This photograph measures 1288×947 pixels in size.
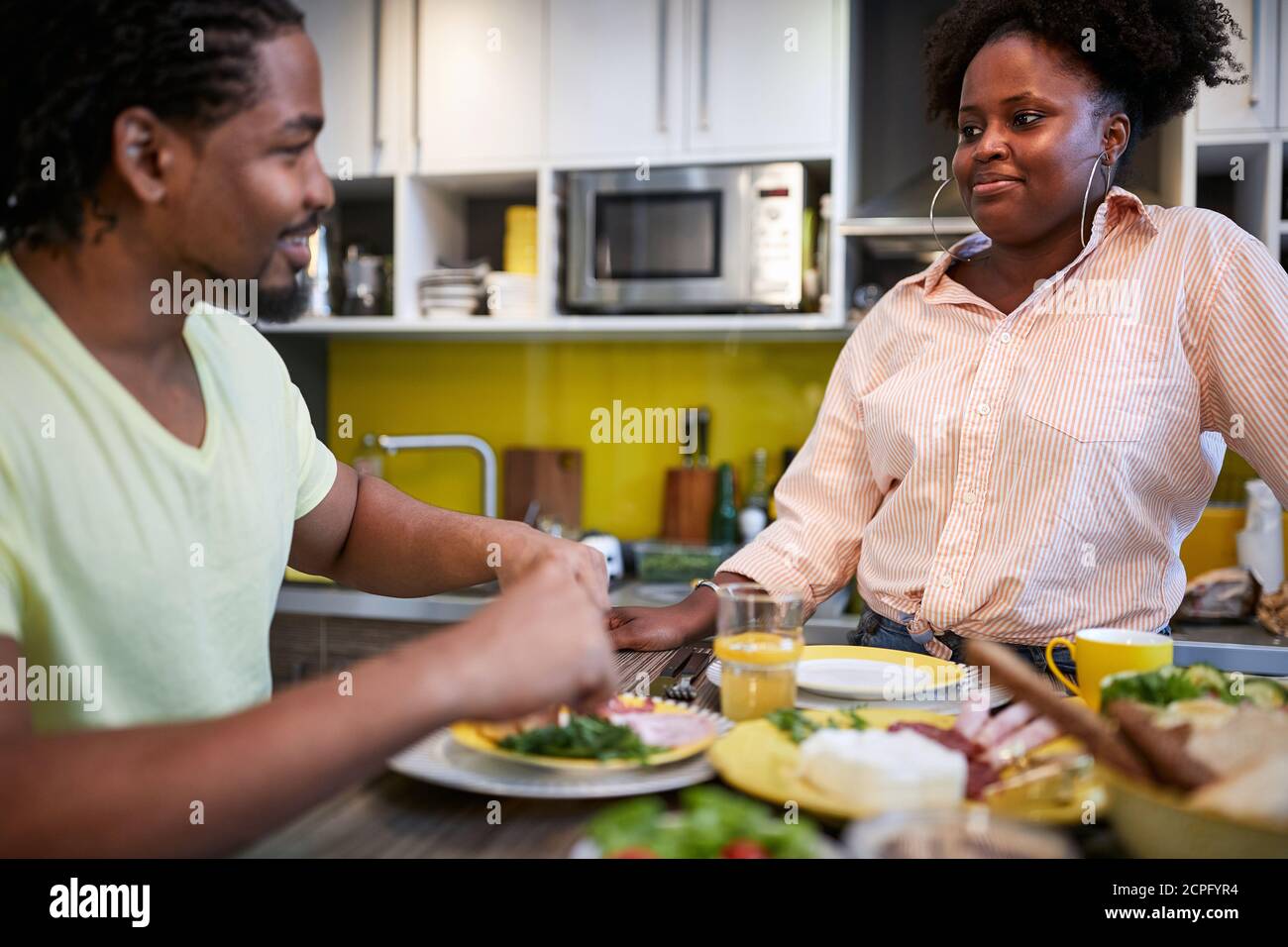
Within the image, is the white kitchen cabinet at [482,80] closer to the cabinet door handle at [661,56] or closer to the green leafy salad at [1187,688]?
the cabinet door handle at [661,56]

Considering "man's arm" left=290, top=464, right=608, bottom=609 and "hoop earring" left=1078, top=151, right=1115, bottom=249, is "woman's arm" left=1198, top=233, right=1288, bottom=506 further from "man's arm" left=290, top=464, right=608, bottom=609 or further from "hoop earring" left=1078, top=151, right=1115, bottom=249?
"man's arm" left=290, top=464, right=608, bottom=609

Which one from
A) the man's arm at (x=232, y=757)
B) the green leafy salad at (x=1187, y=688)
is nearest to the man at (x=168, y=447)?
the man's arm at (x=232, y=757)

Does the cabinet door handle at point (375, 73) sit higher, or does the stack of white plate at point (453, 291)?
the cabinet door handle at point (375, 73)

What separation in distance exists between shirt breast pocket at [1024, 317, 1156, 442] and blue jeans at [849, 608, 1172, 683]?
258 millimetres

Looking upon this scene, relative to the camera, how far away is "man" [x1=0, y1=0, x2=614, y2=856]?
613 millimetres

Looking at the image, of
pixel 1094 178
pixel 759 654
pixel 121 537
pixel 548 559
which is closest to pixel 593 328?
pixel 1094 178

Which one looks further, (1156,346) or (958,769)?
(1156,346)

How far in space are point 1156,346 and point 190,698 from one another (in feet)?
3.63

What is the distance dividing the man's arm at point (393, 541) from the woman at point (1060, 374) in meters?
0.23

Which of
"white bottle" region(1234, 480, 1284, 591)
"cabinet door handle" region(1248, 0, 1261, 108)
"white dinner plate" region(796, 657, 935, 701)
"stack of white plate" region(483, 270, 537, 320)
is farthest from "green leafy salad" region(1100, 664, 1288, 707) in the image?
"stack of white plate" region(483, 270, 537, 320)

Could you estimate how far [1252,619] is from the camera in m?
2.27

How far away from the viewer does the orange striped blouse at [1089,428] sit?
1.26m
